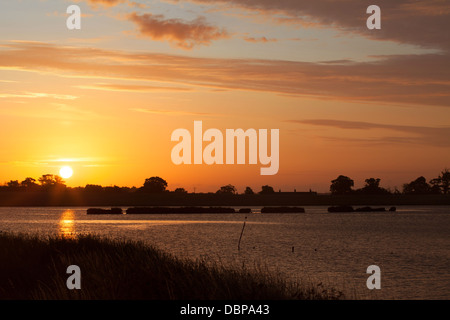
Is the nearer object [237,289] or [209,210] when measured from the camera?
[237,289]

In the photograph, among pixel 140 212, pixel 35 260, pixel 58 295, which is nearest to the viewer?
pixel 58 295

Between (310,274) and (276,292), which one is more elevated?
(276,292)

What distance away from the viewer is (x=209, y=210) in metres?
180

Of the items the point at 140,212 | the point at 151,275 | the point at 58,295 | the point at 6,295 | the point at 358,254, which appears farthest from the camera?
the point at 140,212

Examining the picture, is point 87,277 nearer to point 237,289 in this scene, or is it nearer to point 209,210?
point 237,289

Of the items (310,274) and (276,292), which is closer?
(276,292)

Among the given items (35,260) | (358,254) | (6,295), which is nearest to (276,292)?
(6,295)

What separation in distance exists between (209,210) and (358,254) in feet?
388

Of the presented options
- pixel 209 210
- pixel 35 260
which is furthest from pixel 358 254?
pixel 209 210
